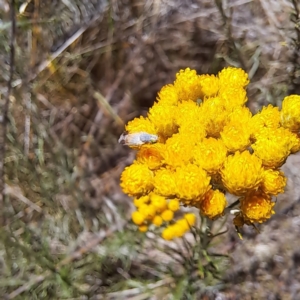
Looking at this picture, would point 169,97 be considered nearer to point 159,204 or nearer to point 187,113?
point 187,113

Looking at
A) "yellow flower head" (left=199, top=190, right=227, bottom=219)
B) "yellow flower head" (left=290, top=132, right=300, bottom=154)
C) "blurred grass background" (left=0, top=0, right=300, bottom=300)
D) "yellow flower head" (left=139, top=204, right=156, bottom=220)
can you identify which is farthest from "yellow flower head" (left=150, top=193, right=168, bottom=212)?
"yellow flower head" (left=290, top=132, right=300, bottom=154)

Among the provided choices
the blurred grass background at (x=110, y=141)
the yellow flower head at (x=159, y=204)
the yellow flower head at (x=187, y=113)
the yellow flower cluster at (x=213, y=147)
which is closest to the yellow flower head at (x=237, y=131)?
Result: the yellow flower cluster at (x=213, y=147)

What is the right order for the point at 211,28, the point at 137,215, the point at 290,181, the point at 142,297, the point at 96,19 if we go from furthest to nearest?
the point at 211,28
the point at 96,19
the point at 290,181
the point at 142,297
the point at 137,215

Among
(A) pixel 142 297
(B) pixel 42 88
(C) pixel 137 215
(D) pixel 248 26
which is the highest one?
(D) pixel 248 26

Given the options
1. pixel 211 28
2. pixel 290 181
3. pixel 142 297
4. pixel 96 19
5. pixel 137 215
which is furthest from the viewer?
pixel 211 28

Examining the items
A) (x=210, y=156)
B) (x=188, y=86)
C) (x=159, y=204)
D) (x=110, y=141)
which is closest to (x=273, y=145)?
(x=210, y=156)

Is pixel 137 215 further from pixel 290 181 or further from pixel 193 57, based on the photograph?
pixel 193 57

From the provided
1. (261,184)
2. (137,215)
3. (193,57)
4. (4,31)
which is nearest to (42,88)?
(4,31)
